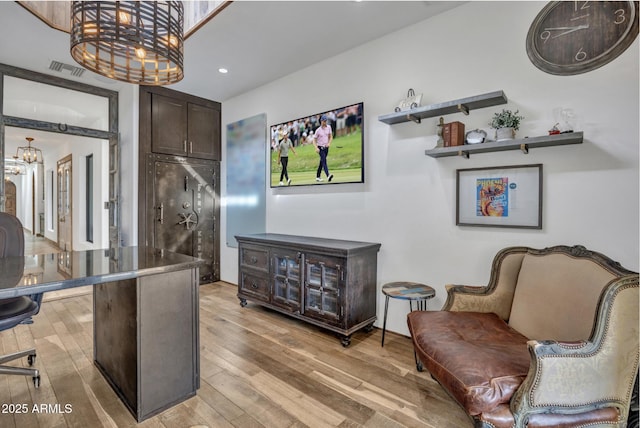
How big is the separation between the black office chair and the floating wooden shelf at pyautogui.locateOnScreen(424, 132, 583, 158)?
9.66 feet

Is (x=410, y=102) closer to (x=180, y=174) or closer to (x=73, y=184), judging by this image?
(x=180, y=174)

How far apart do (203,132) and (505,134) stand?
159 inches

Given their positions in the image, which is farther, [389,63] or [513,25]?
[389,63]

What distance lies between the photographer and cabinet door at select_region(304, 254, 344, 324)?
2711 mm

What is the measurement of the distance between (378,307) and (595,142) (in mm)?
2116

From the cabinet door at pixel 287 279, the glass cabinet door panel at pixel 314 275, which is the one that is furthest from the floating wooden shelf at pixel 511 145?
the cabinet door at pixel 287 279

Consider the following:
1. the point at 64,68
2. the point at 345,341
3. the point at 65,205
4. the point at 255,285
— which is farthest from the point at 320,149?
the point at 65,205

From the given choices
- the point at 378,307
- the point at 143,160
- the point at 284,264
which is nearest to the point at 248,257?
the point at 284,264

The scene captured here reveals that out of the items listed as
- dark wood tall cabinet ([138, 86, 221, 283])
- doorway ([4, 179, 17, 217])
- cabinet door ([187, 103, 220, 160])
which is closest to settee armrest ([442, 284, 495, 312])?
dark wood tall cabinet ([138, 86, 221, 283])

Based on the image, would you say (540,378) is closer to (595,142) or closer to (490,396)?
(490,396)

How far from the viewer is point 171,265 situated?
1.79 metres

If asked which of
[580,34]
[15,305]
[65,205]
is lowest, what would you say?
[15,305]

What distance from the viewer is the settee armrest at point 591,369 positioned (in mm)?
1323

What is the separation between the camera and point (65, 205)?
7.10 m
